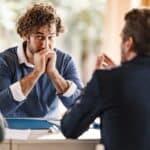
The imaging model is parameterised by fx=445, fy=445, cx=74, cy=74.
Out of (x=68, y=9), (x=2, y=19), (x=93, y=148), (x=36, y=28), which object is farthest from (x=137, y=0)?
(x=93, y=148)

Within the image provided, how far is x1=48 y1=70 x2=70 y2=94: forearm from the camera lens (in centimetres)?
210

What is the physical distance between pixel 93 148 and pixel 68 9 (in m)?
2.96

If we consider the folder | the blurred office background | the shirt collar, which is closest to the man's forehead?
the shirt collar

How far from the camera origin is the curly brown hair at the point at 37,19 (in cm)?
210

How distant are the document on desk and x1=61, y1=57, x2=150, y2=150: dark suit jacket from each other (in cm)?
32

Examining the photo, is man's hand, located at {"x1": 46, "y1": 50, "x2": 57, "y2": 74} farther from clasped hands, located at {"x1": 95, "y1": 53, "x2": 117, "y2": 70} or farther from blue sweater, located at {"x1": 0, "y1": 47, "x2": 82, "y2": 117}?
clasped hands, located at {"x1": 95, "y1": 53, "x2": 117, "y2": 70}

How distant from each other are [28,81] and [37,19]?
313 millimetres

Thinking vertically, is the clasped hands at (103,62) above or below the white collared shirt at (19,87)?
above

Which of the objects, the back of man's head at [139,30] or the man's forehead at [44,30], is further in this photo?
the man's forehead at [44,30]

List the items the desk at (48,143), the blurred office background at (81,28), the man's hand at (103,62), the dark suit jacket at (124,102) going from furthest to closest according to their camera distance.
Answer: the blurred office background at (81,28)
the man's hand at (103,62)
the desk at (48,143)
the dark suit jacket at (124,102)

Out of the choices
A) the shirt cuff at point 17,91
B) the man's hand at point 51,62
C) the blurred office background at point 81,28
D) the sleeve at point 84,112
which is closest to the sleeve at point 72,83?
the man's hand at point 51,62

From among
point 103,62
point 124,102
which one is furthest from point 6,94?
point 124,102

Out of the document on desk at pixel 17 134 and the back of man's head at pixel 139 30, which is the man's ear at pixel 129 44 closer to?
the back of man's head at pixel 139 30

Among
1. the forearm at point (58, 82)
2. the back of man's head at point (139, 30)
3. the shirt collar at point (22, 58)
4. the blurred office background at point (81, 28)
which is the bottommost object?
the blurred office background at point (81, 28)
